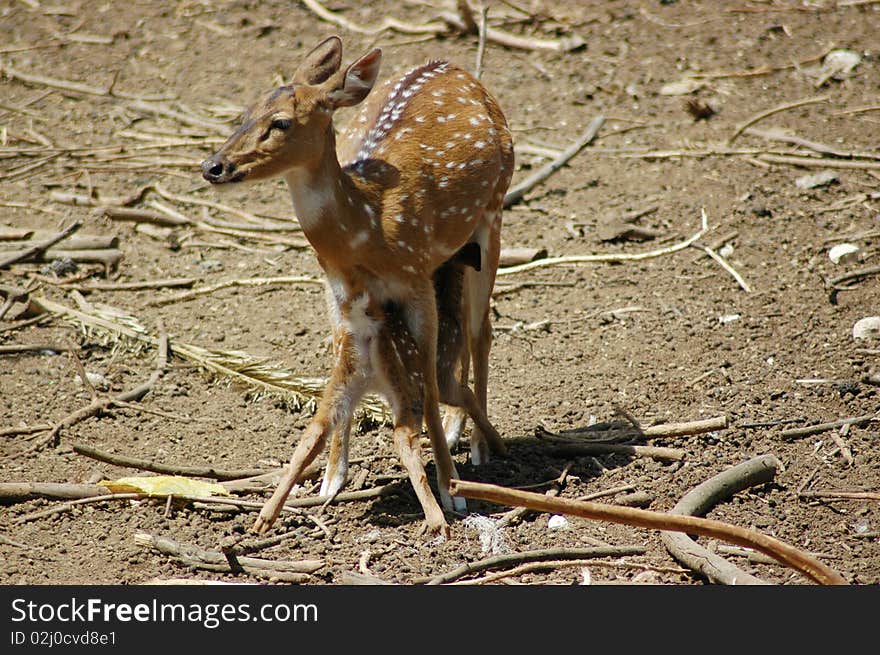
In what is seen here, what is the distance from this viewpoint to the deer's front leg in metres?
5.65

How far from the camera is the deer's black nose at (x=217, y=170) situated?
5.27 m

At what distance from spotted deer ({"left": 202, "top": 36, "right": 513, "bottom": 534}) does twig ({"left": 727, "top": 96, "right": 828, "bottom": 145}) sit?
3.83m

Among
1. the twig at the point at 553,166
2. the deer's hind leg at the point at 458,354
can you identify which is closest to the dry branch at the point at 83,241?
the twig at the point at 553,166

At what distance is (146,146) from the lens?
10414 mm

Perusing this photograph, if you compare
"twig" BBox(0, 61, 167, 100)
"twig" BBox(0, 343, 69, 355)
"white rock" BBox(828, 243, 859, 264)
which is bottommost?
"twig" BBox(0, 61, 167, 100)

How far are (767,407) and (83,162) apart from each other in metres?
6.31

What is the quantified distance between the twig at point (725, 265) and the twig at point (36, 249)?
468 centimetres

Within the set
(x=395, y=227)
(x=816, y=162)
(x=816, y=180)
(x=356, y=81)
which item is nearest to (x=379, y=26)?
(x=816, y=162)

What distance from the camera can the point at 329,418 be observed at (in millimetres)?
5855

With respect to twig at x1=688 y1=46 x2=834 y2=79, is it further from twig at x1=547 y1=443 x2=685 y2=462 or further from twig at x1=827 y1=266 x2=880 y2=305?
twig at x1=547 y1=443 x2=685 y2=462

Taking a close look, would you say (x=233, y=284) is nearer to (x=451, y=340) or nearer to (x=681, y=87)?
(x=451, y=340)

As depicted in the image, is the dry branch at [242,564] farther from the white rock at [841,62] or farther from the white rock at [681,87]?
the white rock at [841,62]

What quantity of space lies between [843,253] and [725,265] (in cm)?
80

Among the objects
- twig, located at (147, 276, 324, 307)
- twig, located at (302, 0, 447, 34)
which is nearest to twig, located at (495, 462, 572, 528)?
twig, located at (147, 276, 324, 307)
